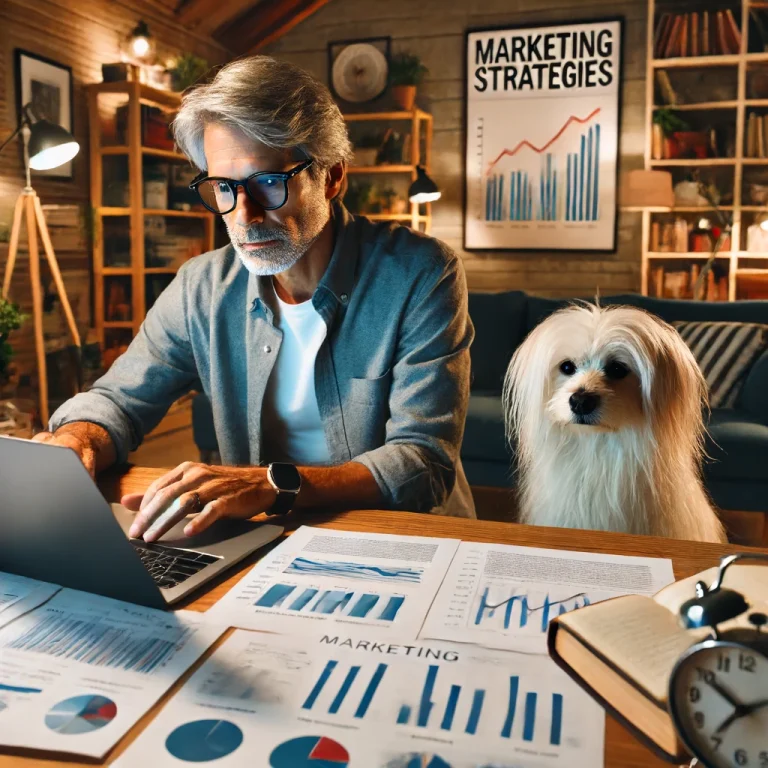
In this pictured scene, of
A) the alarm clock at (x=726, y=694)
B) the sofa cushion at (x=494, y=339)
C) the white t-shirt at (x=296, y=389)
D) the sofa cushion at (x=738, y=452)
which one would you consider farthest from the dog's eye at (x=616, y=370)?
the sofa cushion at (x=494, y=339)

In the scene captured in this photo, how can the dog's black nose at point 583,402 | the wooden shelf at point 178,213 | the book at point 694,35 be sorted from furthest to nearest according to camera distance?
1. the book at point 694,35
2. the wooden shelf at point 178,213
3. the dog's black nose at point 583,402

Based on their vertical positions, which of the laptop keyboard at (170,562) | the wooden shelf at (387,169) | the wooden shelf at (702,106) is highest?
the wooden shelf at (702,106)

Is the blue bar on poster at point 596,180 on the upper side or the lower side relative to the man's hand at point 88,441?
upper

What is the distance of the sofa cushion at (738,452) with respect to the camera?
8.86 ft

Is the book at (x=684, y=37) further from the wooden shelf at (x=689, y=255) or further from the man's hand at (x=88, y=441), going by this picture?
the man's hand at (x=88, y=441)

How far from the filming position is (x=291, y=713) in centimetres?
53

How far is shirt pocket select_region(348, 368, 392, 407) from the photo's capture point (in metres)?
1.38

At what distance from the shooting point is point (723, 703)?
406 mm

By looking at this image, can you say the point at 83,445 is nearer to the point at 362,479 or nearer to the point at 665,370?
the point at 362,479

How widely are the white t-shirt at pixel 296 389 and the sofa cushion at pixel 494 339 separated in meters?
1.98

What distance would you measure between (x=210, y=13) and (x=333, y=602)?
17.5 ft

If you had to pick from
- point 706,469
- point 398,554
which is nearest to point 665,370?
point 398,554

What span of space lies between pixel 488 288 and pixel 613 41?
6.03ft

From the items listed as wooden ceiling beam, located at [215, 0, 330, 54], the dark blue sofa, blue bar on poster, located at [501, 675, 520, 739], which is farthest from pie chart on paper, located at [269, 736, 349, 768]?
wooden ceiling beam, located at [215, 0, 330, 54]
